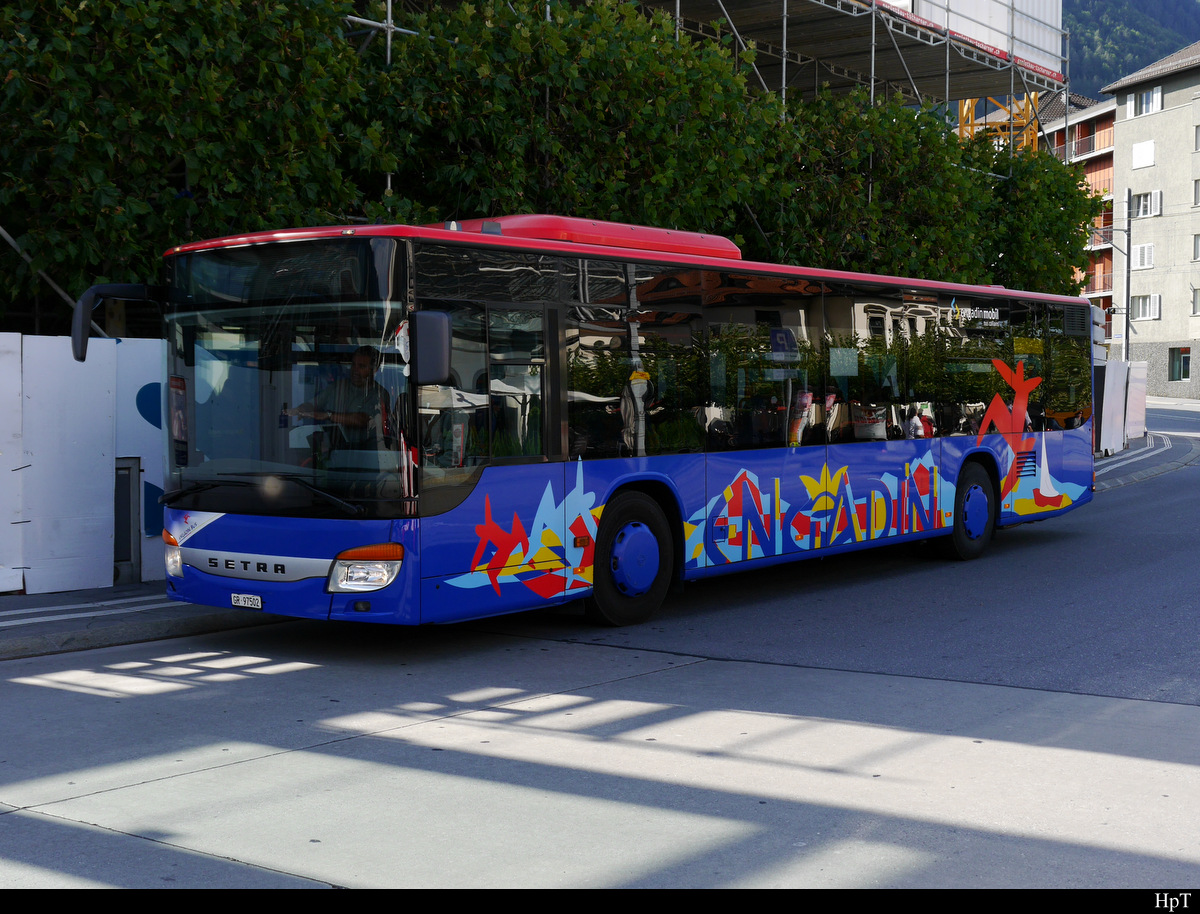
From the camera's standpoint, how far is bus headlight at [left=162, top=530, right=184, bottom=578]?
8.94 meters

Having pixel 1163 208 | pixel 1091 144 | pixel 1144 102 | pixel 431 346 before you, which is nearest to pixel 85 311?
pixel 431 346

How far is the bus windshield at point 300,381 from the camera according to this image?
809cm

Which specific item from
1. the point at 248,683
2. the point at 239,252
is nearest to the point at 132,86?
the point at 239,252

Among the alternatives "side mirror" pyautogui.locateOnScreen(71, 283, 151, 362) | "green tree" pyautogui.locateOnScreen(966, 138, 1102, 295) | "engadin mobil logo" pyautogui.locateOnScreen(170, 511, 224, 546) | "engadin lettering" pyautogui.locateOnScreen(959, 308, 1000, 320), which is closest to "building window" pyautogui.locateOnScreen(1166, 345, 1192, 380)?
"green tree" pyautogui.locateOnScreen(966, 138, 1102, 295)

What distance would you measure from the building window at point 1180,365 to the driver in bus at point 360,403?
6894 cm

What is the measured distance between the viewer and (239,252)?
8.55 metres

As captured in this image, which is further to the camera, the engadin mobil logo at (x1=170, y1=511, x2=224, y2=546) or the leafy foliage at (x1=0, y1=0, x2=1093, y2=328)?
the leafy foliage at (x1=0, y1=0, x2=1093, y2=328)

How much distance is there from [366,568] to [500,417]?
1.32 metres

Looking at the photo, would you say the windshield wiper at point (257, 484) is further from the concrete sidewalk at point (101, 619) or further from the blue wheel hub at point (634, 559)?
the blue wheel hub at point (634, 559)

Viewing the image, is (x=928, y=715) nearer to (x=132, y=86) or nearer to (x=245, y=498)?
(x=245, y=498)

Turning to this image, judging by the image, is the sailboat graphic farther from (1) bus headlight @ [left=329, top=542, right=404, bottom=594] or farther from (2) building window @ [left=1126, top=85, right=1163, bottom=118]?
(2) building window @ [left=1126, top=85, right=1163, bottom=118]

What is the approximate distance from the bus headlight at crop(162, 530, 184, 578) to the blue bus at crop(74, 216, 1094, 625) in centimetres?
2

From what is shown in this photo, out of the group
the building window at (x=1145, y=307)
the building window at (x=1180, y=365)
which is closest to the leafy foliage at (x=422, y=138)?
the building window at (x=1180, y=365)

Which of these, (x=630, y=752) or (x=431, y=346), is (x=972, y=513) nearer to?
(x=431, y=346)
